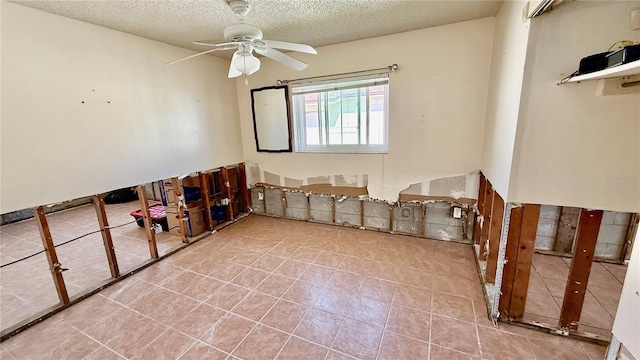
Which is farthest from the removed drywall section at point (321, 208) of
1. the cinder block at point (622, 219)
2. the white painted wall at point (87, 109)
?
the cinder block at point (622, 219)

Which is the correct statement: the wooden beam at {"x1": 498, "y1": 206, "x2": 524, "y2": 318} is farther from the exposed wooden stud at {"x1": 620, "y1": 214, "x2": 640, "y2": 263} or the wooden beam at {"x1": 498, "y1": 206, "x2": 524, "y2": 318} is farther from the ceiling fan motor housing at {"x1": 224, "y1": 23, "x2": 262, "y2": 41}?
the ceiling fan motor housing at {"x1": 224, "y1": 23, "x2": 262, "y2": 41}

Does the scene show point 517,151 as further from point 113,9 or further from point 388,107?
point 113,9

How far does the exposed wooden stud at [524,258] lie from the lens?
5.95 feet

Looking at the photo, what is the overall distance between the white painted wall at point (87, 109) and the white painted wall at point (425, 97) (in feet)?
5.68

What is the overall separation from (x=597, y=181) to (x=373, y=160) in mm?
2239

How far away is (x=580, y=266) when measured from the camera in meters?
1.77

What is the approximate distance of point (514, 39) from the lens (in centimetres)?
189

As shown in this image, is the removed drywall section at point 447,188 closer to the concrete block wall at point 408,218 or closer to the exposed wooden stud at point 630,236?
the concrete block wall at point 408,218

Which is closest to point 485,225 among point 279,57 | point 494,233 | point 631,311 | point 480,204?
point 480,204

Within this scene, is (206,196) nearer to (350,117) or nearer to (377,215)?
(350,117)

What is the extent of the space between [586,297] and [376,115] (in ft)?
9.15

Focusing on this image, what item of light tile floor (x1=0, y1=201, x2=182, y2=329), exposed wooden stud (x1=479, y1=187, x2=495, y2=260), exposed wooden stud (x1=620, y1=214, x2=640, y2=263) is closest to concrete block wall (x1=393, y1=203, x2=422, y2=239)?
exposed wooden stud (x1=479, y1=187, x2=495, y2=260)

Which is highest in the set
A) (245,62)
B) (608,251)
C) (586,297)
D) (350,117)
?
(245,62)

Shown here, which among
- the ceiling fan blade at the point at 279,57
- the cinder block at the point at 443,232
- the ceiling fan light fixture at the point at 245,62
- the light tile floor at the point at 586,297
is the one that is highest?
the ceiling fan blade at the point at 279,57
